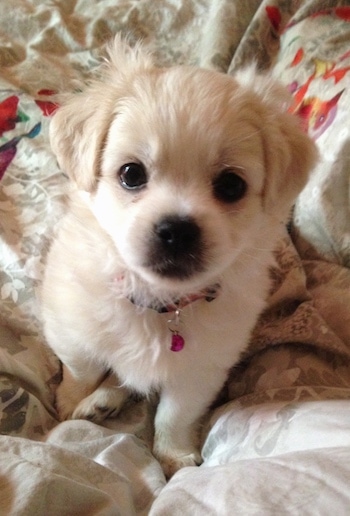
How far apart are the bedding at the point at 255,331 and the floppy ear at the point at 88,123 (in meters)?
0.46

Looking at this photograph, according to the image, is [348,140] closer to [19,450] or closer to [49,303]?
[49,303]

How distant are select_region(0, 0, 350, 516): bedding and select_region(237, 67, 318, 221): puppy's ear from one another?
1.12 feet

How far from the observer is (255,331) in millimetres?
1430

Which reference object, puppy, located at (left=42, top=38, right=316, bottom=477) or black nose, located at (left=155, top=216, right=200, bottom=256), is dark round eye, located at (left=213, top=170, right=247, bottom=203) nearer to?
puppy, located at (left=42, top=38, right=316, bottom=477)

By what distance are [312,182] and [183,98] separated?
638 mm

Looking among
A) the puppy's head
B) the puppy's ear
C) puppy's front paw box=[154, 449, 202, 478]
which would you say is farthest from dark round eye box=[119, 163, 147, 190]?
puppy's front paw box=[154, 449, 202, 478]

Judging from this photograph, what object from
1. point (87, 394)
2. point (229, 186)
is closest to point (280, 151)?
point (229, 186)

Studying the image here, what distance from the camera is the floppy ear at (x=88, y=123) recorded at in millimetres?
1071

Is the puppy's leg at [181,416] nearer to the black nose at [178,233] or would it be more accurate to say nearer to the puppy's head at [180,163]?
the puppy's head at [180,163]

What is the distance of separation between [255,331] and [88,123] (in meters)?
0.70

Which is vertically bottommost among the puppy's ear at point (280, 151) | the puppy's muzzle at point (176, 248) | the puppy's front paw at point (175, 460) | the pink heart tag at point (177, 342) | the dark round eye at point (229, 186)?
the puppy's front paw at point (175, 460)

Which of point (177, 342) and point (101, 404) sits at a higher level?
point (177, 342)

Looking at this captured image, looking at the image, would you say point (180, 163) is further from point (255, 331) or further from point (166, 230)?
point (255, 331)

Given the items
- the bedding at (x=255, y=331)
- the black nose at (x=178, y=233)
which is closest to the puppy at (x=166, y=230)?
the black nose at (x=178, y=233)
